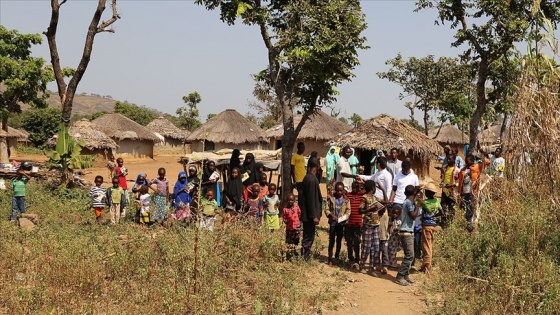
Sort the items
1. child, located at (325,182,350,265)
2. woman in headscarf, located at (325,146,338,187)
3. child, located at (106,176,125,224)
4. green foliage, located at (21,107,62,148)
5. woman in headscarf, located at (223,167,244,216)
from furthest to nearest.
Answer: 1. green foliage, located at (21,107,62,148)
2. woman in headscarf, located at (325,146,338,187)
3. child, located at (106,176,125,224)
4. woman in headscarf, located at (223,167,244,216)
5. child, located at (325,182,350,265)

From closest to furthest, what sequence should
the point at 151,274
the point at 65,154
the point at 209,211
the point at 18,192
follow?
the point at 151,274 → the point at 209,211 → the point at 18,192 → the point at 65,154

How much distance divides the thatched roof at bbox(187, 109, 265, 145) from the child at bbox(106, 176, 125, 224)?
2138 centimetres

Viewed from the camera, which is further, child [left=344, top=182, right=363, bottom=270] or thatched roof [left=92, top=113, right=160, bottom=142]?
thatched roof [left=92, top=113, right=160, bottom=142]

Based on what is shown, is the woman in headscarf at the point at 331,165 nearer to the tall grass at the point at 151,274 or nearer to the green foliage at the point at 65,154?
the tall grass at the point at 151,274

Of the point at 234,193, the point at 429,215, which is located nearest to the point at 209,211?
the point at 234,193

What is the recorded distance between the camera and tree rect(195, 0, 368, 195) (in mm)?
10539

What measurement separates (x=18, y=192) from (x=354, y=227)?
6.29 metres

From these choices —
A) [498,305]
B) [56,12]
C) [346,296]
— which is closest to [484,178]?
[498,305]

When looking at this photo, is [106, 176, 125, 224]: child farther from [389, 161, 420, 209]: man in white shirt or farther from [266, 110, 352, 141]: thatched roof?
[266, 110, 352, 141]: thatched roof

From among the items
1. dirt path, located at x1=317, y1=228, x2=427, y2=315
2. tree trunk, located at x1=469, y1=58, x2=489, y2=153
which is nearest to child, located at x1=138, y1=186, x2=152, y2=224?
dirt path, located at x1=317, y1=228, x2=427, y2=315

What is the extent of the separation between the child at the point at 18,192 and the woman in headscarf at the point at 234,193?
12.6ft

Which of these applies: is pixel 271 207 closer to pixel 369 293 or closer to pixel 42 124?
pixel 369 293

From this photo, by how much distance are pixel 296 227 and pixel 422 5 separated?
323 inches

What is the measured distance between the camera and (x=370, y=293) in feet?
22.0
